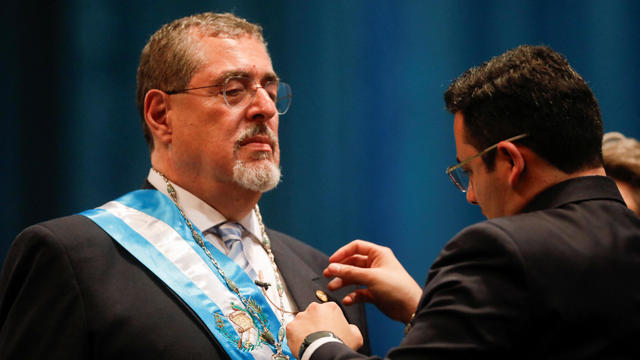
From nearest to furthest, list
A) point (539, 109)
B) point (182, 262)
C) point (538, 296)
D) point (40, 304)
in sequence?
point (538, 296) < point (539, 109) < point (40, 304) < point (182, 262)

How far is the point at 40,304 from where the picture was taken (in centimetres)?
142

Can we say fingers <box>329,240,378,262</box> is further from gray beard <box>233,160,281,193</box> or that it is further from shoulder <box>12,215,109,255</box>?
shoulder <box>12,215,109,255</box>

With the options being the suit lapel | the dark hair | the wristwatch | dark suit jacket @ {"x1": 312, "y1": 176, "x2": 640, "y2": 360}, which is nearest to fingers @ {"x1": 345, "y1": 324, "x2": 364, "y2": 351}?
the wristwatch

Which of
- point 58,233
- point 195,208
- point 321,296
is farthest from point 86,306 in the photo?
point 321,296

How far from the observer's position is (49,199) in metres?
2.86

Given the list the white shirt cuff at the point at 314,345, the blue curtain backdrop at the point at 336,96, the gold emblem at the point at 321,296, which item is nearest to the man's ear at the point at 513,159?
the white shirt cuff at the point at 314,345

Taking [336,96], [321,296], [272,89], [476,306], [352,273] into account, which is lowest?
[321,296]

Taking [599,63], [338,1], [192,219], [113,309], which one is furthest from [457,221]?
[113,309]

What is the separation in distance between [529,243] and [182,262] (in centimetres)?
93

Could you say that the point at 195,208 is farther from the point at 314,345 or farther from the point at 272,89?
the point at 314,345

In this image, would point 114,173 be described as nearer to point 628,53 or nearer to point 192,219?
point 192,219

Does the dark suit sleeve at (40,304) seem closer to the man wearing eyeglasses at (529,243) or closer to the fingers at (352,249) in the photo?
the man wearing eyeglasses at (529,243)

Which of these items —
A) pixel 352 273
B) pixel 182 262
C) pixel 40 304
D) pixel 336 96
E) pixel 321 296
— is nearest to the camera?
pixel 40 304

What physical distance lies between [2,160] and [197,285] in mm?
1652
